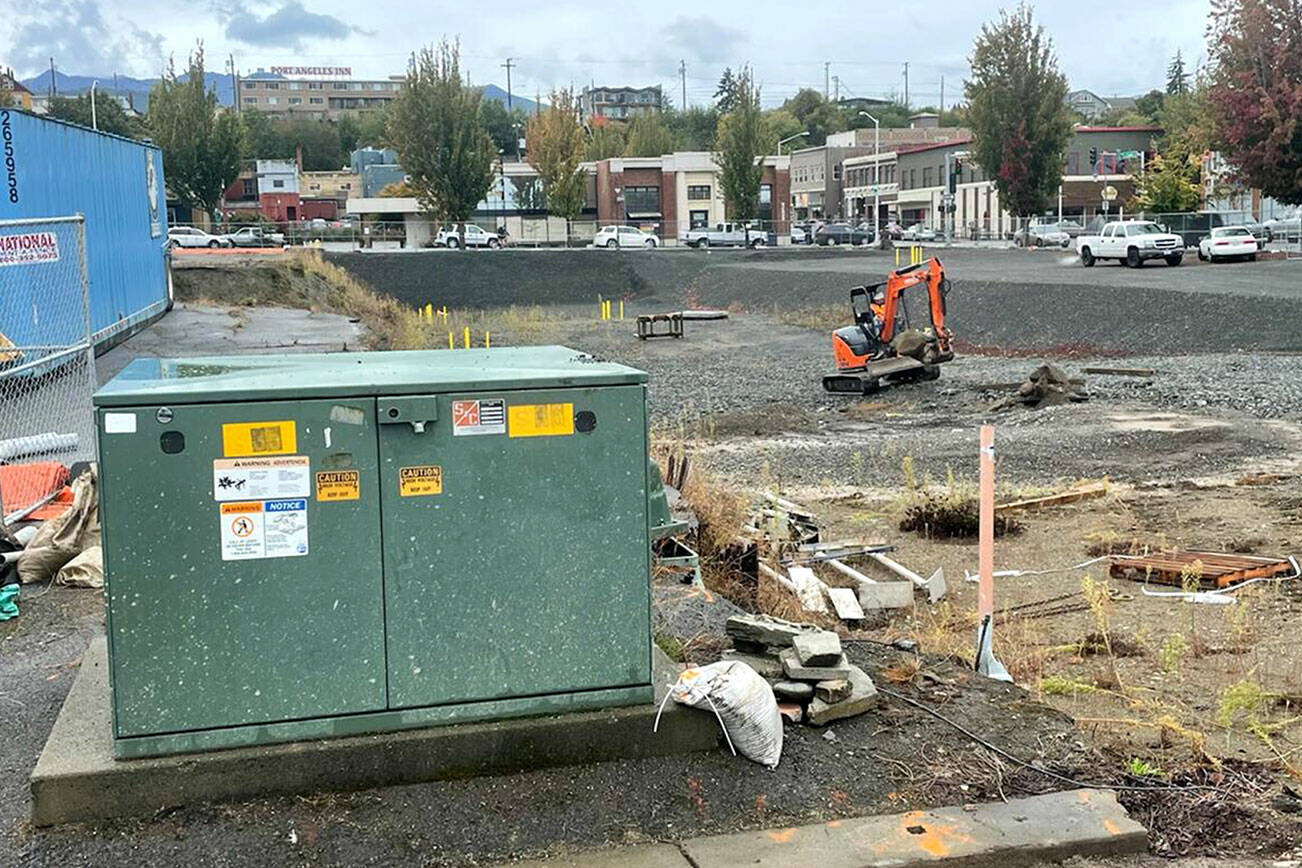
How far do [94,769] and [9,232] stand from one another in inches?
550

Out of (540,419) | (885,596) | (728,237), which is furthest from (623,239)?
(540,419)

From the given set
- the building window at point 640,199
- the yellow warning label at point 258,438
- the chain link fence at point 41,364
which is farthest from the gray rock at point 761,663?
the building window at point 640,199

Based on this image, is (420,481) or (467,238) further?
(467,238)

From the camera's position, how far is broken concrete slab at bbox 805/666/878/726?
5078 millimetres

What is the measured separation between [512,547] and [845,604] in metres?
4.77

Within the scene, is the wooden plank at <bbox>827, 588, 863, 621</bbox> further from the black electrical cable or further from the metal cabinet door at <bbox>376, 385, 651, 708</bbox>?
the metal cabinet door at <bbox>376, 385, 651, 708</bbox>

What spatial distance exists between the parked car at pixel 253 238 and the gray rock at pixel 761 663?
231 ft

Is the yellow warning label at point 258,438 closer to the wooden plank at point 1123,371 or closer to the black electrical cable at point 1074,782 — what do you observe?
the black electrical cable at point 1074,782

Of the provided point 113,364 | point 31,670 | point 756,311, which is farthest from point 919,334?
point 756,311

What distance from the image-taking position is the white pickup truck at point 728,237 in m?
78.2

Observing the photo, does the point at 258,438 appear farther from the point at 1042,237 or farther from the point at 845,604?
the point at 1042,237

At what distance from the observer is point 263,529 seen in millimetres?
4406

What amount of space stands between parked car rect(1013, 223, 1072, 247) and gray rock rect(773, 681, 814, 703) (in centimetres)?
6184

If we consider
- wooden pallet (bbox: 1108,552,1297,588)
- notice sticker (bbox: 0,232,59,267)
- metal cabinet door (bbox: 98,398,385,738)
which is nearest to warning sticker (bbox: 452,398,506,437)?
metal cabinet door (bbox: 98,398,385,738)
